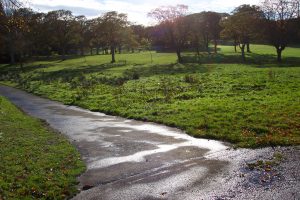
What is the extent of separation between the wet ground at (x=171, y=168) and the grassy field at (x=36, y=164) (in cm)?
50

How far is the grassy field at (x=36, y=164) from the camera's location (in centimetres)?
1044

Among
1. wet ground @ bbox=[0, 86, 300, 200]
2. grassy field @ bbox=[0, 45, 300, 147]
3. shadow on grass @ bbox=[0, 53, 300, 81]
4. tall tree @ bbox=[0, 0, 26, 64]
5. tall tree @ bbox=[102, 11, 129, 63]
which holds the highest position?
tall tree @ bbox=[102, 11, 129, 63]

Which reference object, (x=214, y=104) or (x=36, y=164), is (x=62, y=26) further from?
(x=36, y=164)

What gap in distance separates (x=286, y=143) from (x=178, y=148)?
4.01 meters

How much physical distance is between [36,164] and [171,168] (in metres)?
4.41

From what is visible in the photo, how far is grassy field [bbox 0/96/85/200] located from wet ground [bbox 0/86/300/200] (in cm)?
50

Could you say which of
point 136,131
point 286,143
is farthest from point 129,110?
point 286,143

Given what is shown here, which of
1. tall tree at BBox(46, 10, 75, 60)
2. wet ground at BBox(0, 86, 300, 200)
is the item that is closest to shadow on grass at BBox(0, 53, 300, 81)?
wet ground at BBox(0, 86, 300, 200)

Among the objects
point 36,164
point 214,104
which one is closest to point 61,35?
point 214,104

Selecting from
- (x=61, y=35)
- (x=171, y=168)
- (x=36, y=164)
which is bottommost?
(x=171, y=168)

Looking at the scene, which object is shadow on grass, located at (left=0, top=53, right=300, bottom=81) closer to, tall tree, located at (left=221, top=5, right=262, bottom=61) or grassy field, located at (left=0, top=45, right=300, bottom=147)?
tall tree, located at (left=221, top=5, right=262, bottom=61)

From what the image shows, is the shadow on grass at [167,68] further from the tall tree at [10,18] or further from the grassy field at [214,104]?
the tall tree at [10,18]

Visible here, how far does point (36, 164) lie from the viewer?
12594 millimetres

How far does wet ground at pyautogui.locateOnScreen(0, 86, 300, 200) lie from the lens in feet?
33.5
